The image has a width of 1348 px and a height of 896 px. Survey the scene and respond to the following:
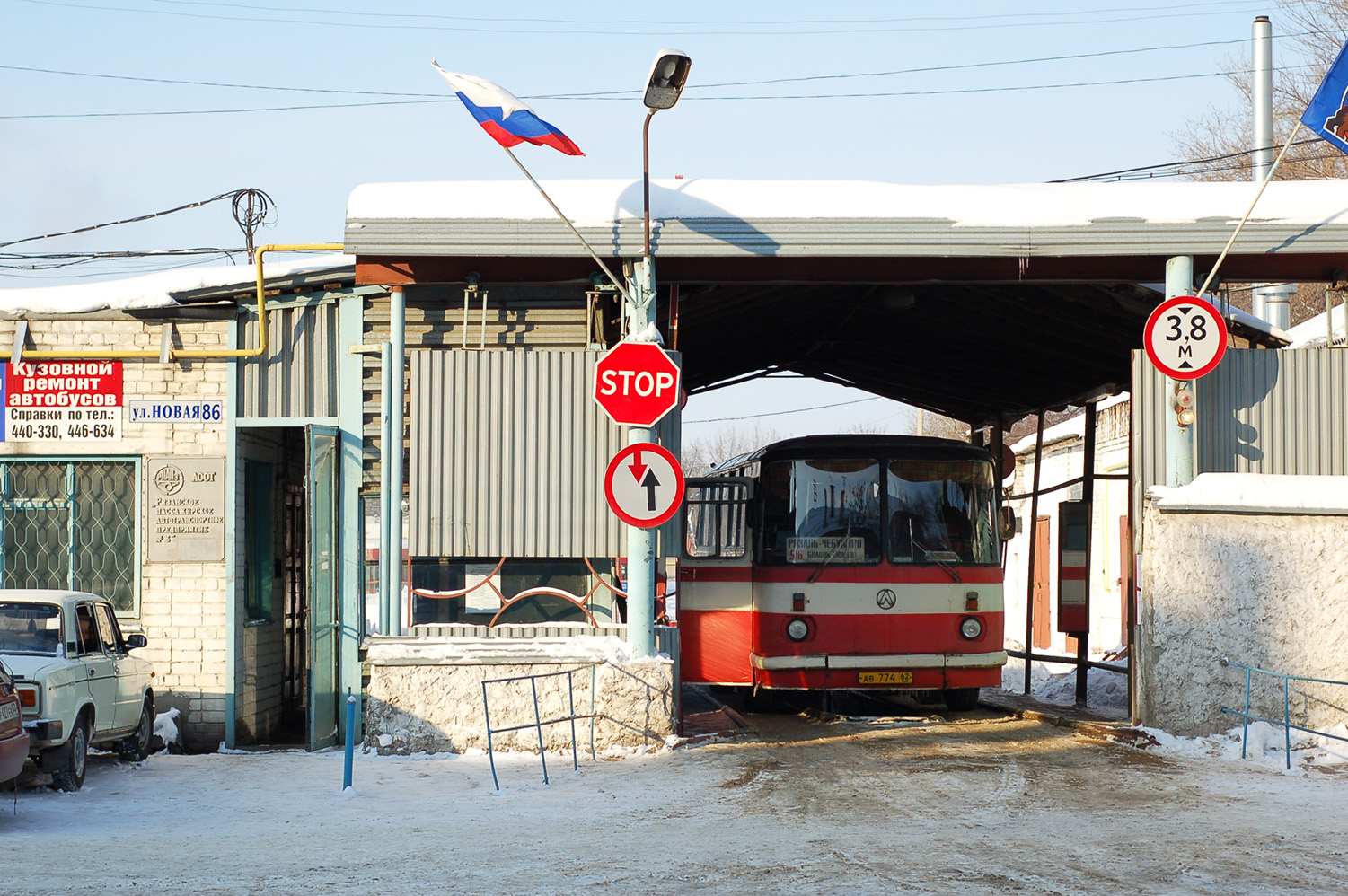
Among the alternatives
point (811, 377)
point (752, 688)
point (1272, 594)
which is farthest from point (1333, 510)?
Result: point (811, 377)

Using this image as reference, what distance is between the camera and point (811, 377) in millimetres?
21641

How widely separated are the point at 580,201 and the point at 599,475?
2.29m

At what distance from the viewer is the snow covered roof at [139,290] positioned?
12.9m

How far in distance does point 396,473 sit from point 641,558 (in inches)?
88.6

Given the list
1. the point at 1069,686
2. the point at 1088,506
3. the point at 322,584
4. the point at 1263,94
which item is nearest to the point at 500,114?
the point at 322,584

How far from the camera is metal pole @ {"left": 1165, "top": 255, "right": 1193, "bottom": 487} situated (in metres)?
11.9

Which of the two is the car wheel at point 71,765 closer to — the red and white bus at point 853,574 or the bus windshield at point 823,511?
the red and white bus at point 853,574

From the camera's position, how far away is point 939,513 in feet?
49.2

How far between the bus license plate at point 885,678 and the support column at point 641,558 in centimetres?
377

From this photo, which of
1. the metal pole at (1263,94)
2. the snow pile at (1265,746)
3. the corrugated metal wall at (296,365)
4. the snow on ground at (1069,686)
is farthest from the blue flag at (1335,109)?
the metal pole at (1263,94)

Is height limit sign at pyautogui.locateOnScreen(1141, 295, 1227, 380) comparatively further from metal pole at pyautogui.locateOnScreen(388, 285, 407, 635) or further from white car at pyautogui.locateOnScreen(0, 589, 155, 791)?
white car at pyautogui.locateOnScreen(0, 589, 155, 791)

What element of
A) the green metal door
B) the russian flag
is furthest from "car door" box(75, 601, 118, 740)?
the russian flag

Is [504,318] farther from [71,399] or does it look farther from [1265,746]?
[1265,746]

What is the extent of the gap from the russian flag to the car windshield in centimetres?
505
